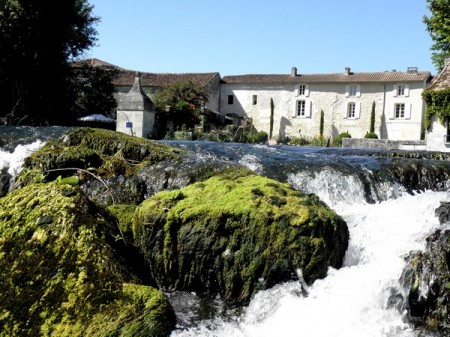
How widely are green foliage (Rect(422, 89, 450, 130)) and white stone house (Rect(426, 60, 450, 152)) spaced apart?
0.23 m

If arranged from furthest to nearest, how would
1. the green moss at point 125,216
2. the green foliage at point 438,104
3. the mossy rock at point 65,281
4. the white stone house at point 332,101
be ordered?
the white stone house at point 332,101
the green foliage at point 438,104
the green moss at point 125,216
the mossy rock at point 65,281

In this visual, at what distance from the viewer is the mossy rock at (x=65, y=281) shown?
3289mm

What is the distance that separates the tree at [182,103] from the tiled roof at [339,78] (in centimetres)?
1075

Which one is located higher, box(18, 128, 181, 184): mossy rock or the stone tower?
the stone tower

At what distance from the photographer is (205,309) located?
168 inches

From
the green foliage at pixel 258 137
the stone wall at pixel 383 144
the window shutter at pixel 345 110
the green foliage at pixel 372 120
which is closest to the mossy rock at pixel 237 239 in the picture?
the stone wall at pixel 383 144

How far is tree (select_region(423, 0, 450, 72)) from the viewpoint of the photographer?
25.9 metres

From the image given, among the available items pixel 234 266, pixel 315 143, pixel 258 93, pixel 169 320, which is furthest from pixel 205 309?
pixel 258 93

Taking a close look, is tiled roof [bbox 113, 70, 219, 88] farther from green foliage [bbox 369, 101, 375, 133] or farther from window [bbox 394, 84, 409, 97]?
window [bbox 394, 84, 409, 97]

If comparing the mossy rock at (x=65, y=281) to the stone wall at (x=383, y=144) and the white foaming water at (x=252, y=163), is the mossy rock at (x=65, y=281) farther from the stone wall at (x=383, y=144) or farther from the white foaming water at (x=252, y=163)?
the stone wall at (x=383, y=144)

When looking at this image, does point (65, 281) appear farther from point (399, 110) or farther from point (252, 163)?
point (399, 110)

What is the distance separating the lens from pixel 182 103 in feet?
115

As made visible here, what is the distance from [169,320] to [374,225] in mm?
2952

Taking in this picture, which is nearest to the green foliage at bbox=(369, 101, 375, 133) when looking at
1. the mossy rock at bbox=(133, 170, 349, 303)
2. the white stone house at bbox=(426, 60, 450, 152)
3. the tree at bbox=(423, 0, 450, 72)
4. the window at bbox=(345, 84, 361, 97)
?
the window at bbox=(345, 84, 361, 97)
